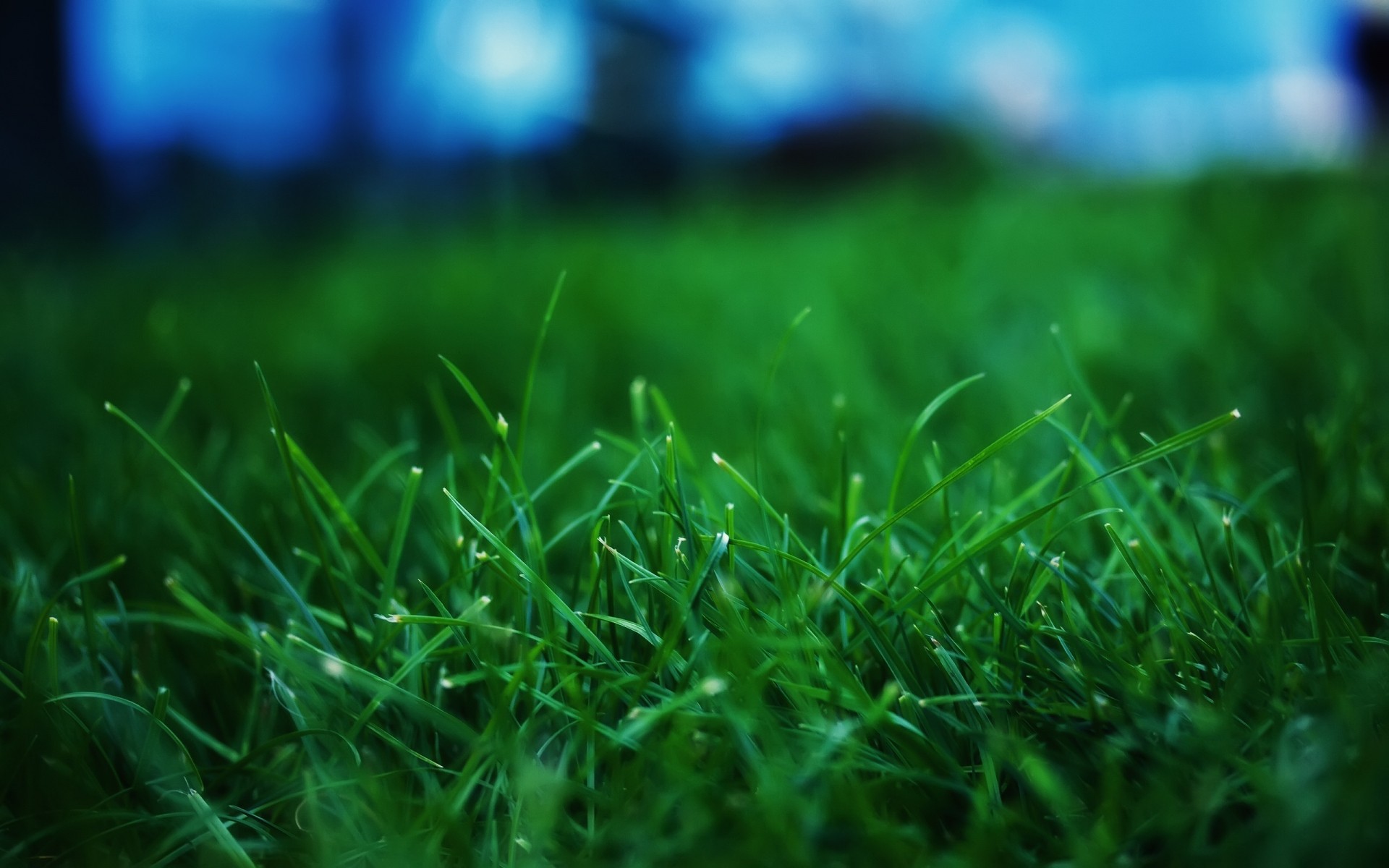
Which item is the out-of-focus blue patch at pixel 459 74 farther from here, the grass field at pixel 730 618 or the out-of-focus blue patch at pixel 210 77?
the grass field at pixel 730 618

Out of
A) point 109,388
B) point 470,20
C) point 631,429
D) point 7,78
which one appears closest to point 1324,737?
point 631,429

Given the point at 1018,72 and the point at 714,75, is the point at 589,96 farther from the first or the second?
the point at 1018,72

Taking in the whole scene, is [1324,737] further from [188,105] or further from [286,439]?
[188,105]

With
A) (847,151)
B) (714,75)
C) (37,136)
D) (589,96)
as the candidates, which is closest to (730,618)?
(37,136)

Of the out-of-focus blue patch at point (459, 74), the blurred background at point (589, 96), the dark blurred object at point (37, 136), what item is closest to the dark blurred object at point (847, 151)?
the blurred background at point (589, 96)

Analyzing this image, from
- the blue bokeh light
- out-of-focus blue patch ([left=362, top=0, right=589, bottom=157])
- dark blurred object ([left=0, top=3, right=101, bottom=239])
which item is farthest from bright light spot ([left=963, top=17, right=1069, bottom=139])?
dark blurred object ([left=0, top=3, right=101, bottom=239])

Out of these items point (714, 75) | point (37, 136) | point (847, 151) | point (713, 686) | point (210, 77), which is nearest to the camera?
point (713, 686)

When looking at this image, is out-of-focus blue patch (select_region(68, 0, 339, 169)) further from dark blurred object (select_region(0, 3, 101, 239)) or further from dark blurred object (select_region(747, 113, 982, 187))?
dark blurred object (select_region(747, 113, 982, 187))
